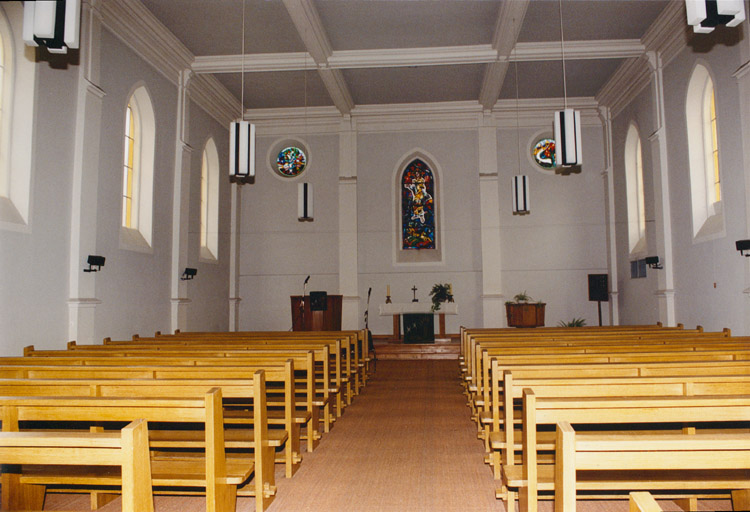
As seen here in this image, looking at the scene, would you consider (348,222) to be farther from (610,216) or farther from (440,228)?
Answer: (610,216)

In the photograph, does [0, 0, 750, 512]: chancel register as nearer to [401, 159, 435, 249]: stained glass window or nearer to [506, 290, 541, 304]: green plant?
[401, 159, 435, 249]: stained glass window

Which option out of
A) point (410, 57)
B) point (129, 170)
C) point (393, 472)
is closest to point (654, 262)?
point (410, 57)

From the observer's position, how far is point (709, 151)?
8.71 metres

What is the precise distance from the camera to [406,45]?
34.3 feet

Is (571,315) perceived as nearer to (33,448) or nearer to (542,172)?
(542,172)

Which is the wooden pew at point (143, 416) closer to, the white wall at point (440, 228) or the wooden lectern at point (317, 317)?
the wooden lectern at point (317, 317)

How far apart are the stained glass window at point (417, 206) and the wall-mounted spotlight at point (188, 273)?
211 inches

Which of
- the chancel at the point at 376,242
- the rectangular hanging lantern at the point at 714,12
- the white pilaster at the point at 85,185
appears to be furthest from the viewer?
the white pilaster at the point at 85,185

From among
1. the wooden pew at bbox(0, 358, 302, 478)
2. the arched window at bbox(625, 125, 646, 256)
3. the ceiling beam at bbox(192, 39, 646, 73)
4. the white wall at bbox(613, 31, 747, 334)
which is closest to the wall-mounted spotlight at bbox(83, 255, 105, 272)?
the wooden pew at bbox(0, 358, 302, 478)

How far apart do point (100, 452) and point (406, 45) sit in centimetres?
992

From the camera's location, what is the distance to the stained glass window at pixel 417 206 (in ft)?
46.1

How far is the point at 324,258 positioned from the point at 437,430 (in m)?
8.99

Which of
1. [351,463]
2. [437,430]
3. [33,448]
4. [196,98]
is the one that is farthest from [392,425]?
[196,98]

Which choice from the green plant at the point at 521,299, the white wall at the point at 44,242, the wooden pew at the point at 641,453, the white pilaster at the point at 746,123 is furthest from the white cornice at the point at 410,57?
the wooden pew at the point at 641,453
